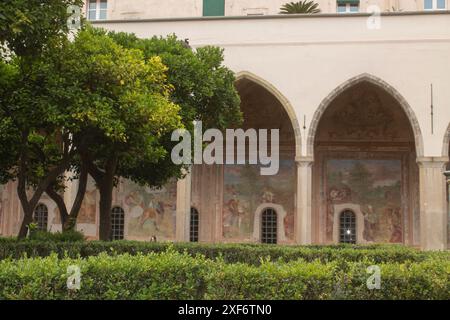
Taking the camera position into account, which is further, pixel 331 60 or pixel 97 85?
pixel 331 60

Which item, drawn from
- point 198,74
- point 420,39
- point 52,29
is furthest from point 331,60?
point 52,29

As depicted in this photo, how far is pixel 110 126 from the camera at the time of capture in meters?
12.4

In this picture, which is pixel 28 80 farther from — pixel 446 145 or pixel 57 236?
pixel 446 145

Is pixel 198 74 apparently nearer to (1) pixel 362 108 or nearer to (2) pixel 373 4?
(1) pixel 362 108

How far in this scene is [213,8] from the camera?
2664 cm

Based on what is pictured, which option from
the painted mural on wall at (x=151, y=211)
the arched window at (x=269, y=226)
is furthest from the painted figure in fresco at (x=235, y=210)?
the painted mural on wall at (x=151, y=211)

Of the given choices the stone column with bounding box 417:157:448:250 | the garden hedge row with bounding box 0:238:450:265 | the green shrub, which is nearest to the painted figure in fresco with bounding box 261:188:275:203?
the stone column with bounding box 417:157:448:250

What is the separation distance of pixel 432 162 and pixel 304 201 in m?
4.20

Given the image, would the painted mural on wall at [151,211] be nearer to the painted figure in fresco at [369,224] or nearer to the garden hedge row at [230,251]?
the painted figure in fresco at [369,224]

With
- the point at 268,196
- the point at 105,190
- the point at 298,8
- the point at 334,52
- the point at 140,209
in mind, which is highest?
the point at 298,8

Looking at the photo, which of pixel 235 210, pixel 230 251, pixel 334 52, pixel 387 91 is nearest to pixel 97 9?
pixel 235 210

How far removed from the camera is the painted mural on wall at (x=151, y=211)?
82.3 ft

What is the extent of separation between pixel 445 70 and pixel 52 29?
13.1 metres
